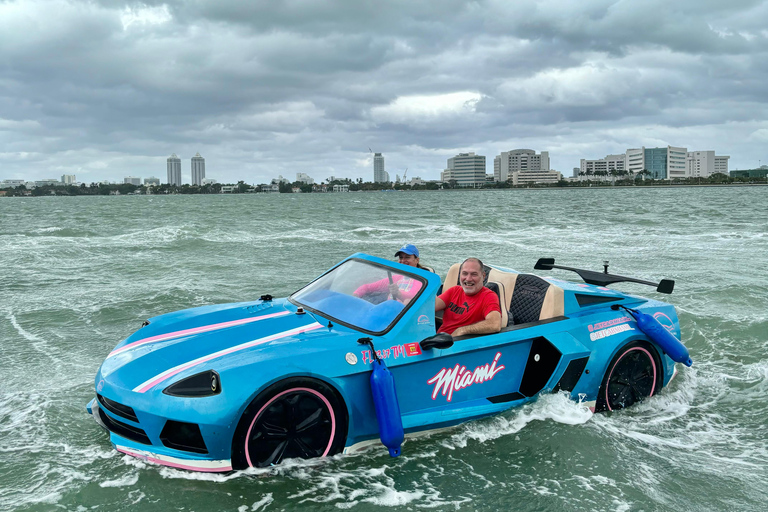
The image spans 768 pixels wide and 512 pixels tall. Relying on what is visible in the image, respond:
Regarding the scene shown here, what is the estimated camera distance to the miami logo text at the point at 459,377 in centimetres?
455

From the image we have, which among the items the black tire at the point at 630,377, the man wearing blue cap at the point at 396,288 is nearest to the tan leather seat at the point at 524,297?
the black tire at the point at 630,377

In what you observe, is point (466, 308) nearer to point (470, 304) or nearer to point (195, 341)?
point (470, 304)

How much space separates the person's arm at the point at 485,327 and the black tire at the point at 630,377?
50.2 inches

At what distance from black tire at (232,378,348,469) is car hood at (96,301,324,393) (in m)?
0.38

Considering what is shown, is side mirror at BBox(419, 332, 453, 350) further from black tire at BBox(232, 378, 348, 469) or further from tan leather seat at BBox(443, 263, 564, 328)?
tan leather seat at BBox(443, 263, 564, 328)

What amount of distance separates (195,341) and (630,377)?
3933 mm

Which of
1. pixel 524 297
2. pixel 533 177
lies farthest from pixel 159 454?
pixel 533 177

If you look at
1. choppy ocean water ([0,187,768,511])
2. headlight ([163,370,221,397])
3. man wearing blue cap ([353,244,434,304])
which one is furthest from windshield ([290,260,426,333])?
headlight ([163,370,221,397])

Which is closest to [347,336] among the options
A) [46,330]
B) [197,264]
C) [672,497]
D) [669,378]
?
[672,497]

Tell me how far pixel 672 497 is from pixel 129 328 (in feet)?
23.9

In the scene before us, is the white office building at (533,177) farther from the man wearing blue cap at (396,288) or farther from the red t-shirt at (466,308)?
the man wearing blue cap at (396,288)

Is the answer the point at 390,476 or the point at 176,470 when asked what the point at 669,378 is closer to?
the point at 390,476

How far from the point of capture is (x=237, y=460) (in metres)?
3.85

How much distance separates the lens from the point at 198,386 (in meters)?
3.79
